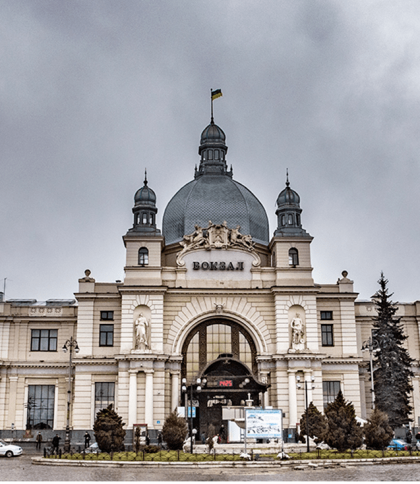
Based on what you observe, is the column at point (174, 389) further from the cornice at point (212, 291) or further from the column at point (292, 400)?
the column at point (292, 400)

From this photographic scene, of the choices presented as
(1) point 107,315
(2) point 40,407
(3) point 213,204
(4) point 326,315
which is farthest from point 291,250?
(2) point 40,407

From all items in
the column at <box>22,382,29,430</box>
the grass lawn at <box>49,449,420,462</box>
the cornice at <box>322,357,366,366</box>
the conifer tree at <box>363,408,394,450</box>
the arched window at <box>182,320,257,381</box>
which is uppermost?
the arched window at <box>182,320,257,381</box>

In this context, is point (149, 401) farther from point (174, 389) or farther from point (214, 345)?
point (214, 345)

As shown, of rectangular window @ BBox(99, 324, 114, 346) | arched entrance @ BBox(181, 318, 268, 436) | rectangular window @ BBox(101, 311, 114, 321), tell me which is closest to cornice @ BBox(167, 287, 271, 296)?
arched entrance @ BBox(181, 318, 268, 436)

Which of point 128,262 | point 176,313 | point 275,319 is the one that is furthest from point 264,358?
point 128,262

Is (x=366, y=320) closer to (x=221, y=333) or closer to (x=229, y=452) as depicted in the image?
(x=221, y=333)

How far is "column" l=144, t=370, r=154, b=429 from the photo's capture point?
54.0 meters

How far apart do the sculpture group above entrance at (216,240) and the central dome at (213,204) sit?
4.33 metres

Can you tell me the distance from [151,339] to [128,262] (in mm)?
7093

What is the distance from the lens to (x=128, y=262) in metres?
58.8

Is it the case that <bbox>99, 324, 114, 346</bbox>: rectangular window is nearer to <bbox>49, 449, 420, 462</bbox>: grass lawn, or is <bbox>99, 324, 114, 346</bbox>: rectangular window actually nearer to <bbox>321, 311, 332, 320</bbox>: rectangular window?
<bbox>321, 311, 332, 320</bbox>: rectangular window

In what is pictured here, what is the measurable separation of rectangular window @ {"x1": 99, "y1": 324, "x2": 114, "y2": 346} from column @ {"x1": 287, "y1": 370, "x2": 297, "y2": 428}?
15.5 meters

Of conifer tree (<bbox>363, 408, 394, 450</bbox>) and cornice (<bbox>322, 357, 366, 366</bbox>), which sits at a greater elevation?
cornice (<bbox>322, 357, 366, 366</bbox>)

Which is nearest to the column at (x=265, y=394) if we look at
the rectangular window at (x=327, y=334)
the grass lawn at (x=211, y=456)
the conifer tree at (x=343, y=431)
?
the rectangular window at (x=327, y=334)
